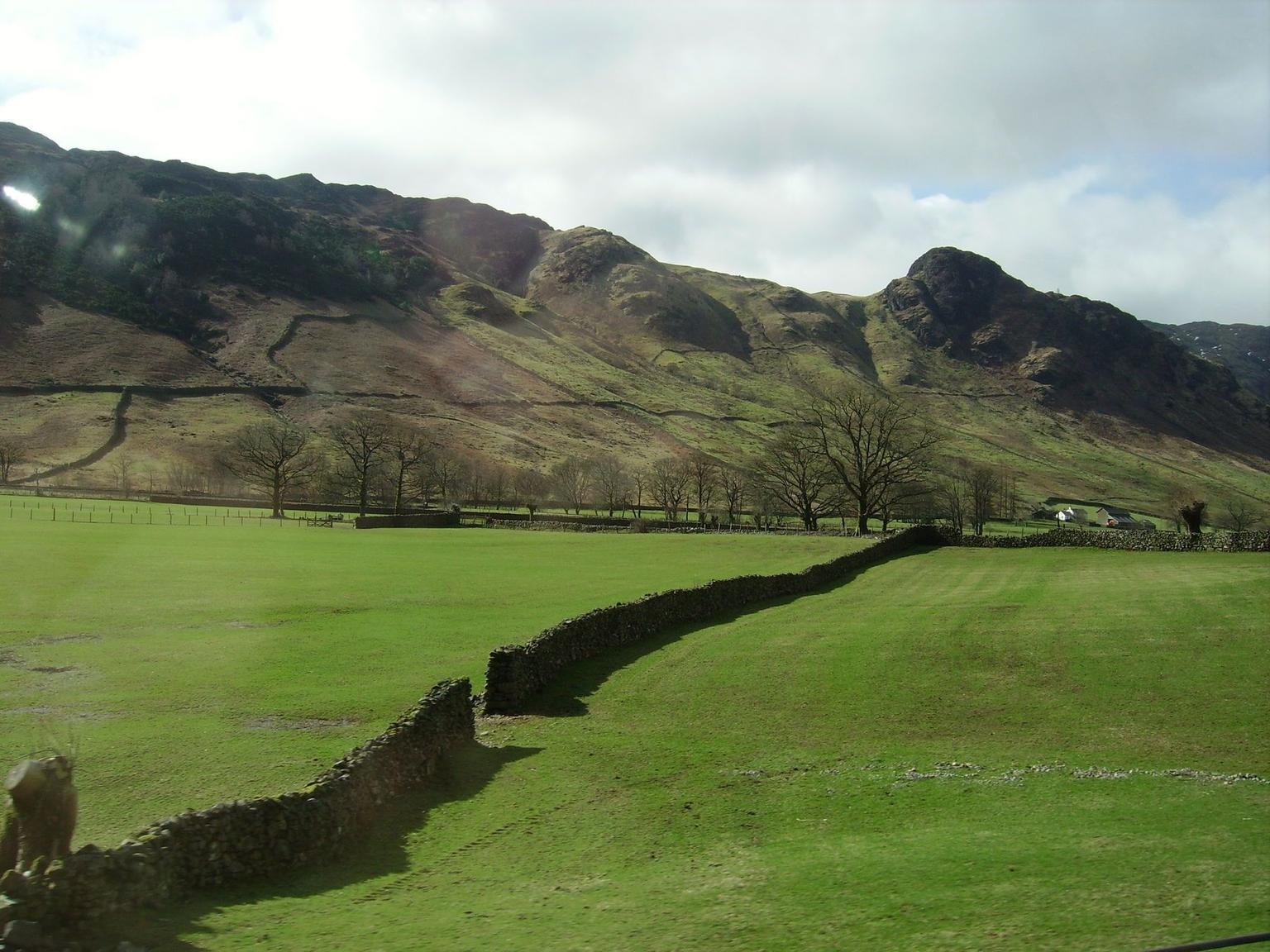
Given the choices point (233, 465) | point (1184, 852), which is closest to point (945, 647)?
point (1184, 852)

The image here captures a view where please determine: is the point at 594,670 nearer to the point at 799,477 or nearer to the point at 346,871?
the point at 346,871

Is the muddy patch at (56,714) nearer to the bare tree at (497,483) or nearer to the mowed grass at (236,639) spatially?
the mowed grass at (236,639)

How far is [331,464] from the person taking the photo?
129 m

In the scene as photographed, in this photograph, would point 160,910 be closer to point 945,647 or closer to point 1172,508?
point 945,647

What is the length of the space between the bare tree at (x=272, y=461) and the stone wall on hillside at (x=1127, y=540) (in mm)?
60818

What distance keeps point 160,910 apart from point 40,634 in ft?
65.8

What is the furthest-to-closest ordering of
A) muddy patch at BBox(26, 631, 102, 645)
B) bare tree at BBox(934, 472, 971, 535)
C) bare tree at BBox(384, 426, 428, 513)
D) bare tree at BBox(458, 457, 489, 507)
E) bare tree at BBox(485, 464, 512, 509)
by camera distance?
bare tree at BBox(458, 457, 489, 507) → bare tree at BBox(485, 464, 512, 509) → bare tree at BBox(934, 472, 971, 535) → bare tree at BBox(384, 426, 428, 513) → muddy patch at BBox(26, 631, 102, 645)

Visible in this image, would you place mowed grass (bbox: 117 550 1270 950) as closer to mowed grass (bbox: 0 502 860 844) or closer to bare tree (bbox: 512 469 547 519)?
mowed grass (bbox: 0 502 860 844)

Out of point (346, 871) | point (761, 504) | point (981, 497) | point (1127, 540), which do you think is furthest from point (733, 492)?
point (346, 871)

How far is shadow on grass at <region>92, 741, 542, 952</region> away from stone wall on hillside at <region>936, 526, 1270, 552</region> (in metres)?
49.7

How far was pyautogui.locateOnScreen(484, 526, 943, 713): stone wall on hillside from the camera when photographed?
69.9ft

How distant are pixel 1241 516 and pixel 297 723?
155577mm

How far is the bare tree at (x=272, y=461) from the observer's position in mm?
95312

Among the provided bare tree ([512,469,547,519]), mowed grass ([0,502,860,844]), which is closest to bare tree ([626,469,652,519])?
bare tree ([512,469,547,519])
